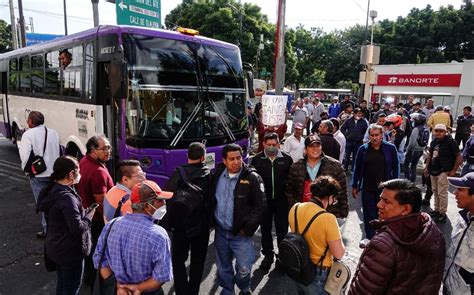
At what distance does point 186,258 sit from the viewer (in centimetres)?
342

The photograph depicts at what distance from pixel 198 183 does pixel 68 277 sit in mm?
1417

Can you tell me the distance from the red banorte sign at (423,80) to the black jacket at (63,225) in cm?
3293

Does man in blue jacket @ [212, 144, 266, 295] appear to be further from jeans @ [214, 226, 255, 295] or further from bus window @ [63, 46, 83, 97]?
bus window @ [63, 46, 83, 97]

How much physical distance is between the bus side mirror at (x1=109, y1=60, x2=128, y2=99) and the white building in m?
24.3

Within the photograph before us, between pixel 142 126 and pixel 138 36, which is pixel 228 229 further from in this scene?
pixel 138 36

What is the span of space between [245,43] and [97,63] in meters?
20.2

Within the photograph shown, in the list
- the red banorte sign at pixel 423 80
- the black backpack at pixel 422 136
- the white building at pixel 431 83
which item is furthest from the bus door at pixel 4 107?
the red banorte sign at pixel 423 80

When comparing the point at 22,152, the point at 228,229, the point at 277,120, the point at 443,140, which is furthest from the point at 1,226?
the point at 443,140

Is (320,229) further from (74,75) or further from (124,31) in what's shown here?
(74,75)

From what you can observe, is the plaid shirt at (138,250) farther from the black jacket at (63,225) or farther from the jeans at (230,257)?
the jeans at (230,257)

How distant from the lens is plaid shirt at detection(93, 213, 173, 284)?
88.1 inches

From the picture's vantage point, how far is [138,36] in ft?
17.4

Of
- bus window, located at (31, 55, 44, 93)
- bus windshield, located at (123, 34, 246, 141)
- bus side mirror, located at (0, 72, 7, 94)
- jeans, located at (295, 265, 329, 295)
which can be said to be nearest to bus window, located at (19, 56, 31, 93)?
bus window, located at (31, 55, 44, 93)

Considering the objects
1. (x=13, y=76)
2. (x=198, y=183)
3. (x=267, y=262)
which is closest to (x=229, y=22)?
(x=13, y=76)
